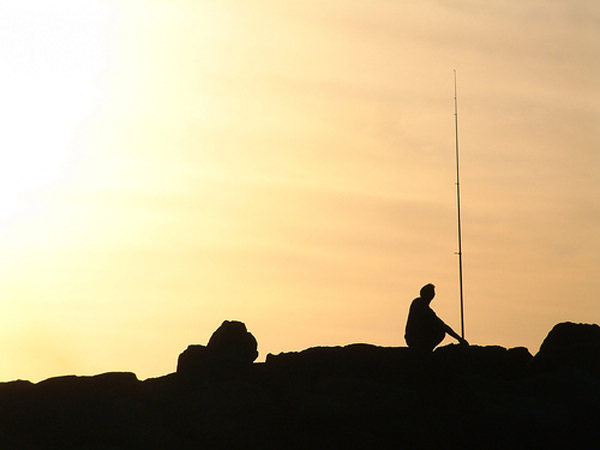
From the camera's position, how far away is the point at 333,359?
82.5 feet

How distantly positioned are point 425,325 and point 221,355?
14.8 feet

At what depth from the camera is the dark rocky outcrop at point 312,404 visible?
75.5ft

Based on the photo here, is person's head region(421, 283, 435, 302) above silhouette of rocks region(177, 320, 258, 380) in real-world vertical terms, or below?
above

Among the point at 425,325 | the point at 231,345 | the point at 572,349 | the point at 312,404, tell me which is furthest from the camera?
the point at 572,349

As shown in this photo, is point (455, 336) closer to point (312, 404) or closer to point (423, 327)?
point (423, 327)

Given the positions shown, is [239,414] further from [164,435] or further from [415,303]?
[415,303]

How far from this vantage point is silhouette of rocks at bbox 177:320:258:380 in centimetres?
2434

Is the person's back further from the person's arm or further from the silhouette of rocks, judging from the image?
the silhouette of rocks

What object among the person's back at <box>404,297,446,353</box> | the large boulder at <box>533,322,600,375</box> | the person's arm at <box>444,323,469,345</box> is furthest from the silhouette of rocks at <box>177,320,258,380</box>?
the large boulder at <box>533,322,600,375</box>

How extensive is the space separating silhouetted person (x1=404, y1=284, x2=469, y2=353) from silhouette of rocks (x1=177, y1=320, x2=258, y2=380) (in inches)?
144

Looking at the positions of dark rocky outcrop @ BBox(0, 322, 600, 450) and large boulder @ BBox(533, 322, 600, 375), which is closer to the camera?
dark rocky outcrop @ BBox(0, 322, 600, 450)

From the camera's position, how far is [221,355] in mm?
24375

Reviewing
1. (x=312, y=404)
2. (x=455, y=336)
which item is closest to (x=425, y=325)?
(x=455, y=336)

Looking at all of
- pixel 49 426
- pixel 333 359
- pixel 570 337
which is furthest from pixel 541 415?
pixel 49 426
